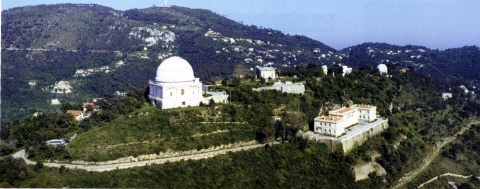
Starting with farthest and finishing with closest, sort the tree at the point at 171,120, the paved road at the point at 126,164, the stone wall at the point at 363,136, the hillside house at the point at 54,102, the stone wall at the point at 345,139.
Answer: the hillside house at the point at 54,102 → the stone wall at the point at 363,136 → the stone wall at the point at 345,139 → the tree at the point at 171,120 → the paved road at the point at 126,164

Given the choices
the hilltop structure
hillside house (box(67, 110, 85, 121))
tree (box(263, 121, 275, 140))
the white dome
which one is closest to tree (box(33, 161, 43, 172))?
the white dome

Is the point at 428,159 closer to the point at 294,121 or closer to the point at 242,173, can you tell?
the point at 294,121

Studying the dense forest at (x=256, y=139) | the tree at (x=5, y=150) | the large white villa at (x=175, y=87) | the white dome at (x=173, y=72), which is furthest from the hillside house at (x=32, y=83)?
the tree at (x=5, y=150)

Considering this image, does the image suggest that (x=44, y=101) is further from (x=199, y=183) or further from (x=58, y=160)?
(x=199, y=183)

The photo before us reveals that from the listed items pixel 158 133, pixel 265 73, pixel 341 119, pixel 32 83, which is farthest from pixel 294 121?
pixel 32 83

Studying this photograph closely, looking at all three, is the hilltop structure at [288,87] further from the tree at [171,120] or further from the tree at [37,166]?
the tree at [37,166]

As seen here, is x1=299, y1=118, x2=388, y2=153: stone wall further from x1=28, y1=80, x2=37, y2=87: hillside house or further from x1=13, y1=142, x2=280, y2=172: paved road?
x1=28, y1=80, x2=37, y2=87: hillside house

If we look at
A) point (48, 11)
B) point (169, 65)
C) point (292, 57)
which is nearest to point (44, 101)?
point (169, 65)
